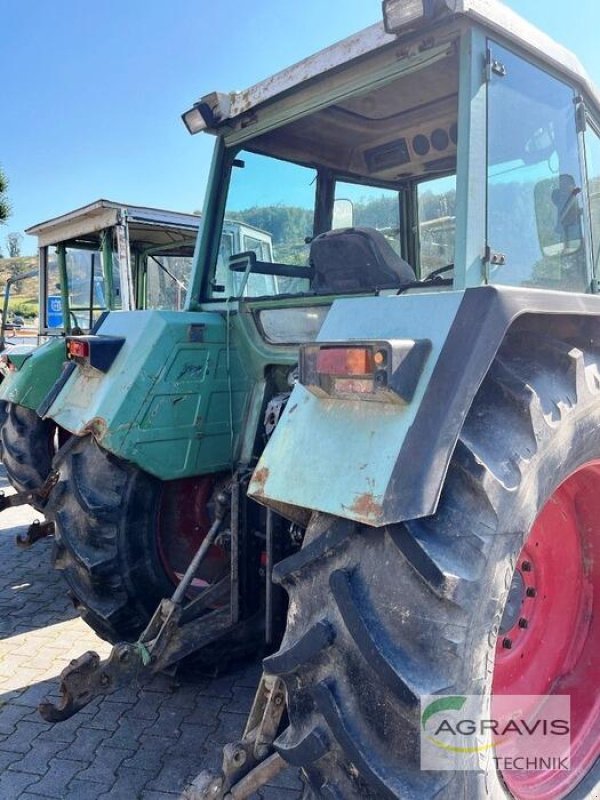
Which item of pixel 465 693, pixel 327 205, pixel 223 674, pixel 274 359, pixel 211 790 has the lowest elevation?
pixel 223 674

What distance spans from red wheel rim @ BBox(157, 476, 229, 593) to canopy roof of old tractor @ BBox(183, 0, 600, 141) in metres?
1.50

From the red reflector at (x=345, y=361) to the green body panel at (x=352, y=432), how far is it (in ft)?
0.25

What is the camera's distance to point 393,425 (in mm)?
1322

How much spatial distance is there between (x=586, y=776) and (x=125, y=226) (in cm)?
637

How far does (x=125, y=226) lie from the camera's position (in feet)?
22.4

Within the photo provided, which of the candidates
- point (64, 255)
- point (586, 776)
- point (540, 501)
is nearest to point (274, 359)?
point (540, 501)

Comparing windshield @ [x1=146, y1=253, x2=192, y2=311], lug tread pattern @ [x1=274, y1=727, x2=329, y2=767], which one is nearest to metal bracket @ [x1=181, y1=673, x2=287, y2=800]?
lug tread pattern @ [x1=274, y1=727, x2=329, y2=767]

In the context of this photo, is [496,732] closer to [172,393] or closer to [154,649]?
[154,649]

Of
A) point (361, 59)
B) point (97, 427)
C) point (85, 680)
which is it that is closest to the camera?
point (85, 680)

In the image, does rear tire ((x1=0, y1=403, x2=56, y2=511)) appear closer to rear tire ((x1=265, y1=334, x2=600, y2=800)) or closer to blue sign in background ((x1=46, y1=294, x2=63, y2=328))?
rear tire ((x1=265, y1=334, x2=600, y2=800))

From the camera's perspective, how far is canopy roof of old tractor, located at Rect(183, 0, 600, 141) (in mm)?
1814

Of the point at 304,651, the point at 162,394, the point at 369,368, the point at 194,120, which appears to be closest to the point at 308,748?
the point at 304,651

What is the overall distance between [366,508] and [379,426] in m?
0.18

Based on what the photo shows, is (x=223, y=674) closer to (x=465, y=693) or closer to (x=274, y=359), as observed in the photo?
(x=274, y=359)
